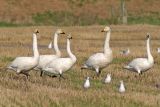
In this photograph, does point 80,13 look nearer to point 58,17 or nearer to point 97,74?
point 58,17

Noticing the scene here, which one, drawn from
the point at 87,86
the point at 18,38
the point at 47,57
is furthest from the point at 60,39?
the point at 87,86

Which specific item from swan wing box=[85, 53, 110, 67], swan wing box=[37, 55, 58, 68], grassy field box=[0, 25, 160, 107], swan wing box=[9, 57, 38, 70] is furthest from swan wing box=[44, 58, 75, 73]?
swan wing box=[85, 53, 110, 67]

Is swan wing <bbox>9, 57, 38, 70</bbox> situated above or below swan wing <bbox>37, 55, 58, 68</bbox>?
above

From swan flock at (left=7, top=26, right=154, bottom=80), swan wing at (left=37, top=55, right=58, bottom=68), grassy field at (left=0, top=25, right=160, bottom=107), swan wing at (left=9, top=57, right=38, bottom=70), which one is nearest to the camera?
grassy field at (left=0, top=25, right=160, bottom=107)

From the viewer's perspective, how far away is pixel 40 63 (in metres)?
22.2

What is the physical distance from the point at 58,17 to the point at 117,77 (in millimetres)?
43180

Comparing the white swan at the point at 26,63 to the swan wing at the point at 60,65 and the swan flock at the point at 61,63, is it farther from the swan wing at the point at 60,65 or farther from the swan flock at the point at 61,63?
the swan wing at the point at 60,65

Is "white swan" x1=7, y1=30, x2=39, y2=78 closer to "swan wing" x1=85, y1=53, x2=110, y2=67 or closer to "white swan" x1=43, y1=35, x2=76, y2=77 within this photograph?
"white swan" x1=43, y1=35, x2=76, y2=77

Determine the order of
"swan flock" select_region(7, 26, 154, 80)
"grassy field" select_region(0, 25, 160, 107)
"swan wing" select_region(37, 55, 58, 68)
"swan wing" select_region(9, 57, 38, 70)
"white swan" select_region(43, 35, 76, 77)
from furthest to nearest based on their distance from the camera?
"swan wing" select_region(37, 55, 58, 68), "white swan" select_region(43, 35, 76, 77), "swan flock" select_region(7, 26, 154, 80), "swan wing" select_region(9, 57, 38, 70), "grassy field" select_region(0, 25, 160, 107)

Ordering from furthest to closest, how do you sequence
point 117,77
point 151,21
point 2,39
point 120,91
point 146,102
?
point 151,21 → point 2,39 → point 117,77 → point 120,91 → point 146,102

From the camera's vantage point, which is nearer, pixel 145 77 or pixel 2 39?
pixel 145 77

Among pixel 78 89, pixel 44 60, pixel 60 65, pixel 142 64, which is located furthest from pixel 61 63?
pixel 78 89

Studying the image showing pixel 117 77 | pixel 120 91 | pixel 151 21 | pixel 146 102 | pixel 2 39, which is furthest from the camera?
pixel 151 21

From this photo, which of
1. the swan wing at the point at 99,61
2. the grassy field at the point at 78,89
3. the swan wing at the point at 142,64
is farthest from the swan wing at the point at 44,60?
the swan wing at the point at 142,64
